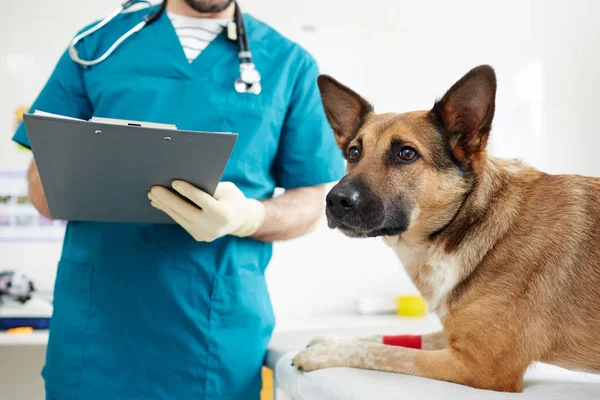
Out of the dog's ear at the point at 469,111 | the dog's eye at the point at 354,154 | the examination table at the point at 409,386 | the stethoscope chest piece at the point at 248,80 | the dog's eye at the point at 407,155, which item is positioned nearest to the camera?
the examination table at the point at 409,386

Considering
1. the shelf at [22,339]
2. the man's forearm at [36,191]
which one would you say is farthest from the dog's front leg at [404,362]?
the shelf at [22,339]

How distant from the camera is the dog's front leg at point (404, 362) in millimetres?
1016

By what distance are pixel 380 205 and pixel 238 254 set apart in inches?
17.5

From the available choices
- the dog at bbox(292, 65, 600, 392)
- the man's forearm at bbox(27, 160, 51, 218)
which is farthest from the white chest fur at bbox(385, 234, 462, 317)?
the man's forearm at bbox(27, 160, 51, 218)

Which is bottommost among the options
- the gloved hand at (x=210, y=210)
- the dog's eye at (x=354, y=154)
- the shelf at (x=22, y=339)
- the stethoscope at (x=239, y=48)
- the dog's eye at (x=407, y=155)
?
the shelf at (x=22, y=339)

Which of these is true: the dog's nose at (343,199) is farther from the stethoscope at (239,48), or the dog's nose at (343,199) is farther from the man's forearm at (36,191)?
the man's forearm at (36,191)

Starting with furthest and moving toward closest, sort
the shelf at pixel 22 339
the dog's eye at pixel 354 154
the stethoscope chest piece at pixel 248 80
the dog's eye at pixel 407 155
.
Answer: the shelf at pixel 22 339 < the stethoscope chest piece at pixel 248 80 < the dog's eye at pixel 354 154 < the dog's eye at pixel 407 155

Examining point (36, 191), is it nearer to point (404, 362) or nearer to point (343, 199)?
point (343, 199)

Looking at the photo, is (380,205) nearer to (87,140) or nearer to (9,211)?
(87,140)

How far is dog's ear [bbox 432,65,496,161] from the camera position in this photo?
1.08 m

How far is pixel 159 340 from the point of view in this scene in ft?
4.45

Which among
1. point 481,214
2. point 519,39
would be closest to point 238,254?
point 481,214

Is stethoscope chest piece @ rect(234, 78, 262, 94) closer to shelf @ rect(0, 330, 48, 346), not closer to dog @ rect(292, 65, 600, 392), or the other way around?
dog @ rect(292, 65, 600, 392)

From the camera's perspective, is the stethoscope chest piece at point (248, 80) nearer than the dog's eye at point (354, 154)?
No
